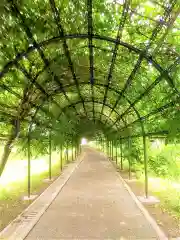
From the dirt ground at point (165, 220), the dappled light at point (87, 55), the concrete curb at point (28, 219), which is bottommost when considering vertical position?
the dirt ground at point (165, 220)

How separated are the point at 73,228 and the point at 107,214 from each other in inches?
52.6

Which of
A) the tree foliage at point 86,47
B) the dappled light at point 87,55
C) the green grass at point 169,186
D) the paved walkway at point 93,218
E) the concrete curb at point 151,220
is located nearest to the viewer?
the tree foliage at point 86,47

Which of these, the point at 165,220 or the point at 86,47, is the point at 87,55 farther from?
the point at 165,220

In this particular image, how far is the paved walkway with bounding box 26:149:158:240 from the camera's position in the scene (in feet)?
18.9

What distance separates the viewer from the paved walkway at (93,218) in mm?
5764

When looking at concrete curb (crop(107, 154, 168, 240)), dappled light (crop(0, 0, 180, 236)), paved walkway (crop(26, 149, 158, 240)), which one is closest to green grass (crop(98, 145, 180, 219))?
dappled light (crop(0, 0, 180, 236))

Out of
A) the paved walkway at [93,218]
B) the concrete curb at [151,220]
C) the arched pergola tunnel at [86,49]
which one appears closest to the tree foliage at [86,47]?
the arched pergola tunnel at [86,49]

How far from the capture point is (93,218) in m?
6.93

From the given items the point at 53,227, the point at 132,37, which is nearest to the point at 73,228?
the point at 53,227

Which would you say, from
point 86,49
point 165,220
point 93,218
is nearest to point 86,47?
point 86,49

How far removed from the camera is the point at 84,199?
9.17m

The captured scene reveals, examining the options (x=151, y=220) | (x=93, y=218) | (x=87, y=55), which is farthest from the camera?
Answer: (x=87, y=55)

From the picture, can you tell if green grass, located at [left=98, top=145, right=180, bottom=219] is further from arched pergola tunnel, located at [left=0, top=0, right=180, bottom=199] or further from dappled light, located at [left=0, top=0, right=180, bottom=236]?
arched pergola tunnel, located at [left=0, top=0, right=180, bottom=199]

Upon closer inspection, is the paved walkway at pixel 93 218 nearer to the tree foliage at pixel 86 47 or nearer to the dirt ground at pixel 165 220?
the dirt ground at pixel 165 220
